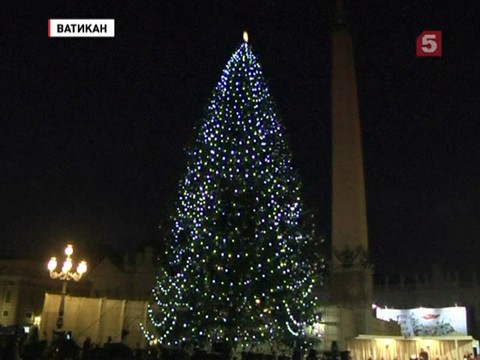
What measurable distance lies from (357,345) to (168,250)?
10698 millimetres

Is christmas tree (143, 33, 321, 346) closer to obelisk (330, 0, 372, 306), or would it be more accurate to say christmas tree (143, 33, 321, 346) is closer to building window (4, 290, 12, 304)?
obelisk (330, 0, 372, 306)

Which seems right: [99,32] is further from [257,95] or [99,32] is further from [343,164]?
[343,164]

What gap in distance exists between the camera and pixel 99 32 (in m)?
14.3

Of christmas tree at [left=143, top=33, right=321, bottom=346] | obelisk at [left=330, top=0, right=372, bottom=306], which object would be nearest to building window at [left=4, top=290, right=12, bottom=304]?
obelisk at [left=330, top=0, right=372, bottom=306]

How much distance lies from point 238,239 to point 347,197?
575 inches

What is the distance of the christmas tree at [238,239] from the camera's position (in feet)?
57.0

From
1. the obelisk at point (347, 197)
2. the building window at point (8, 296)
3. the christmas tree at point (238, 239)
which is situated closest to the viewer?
the christmas tree at point (238, 239)

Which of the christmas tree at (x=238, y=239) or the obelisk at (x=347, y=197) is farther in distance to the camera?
the obelisk at (x=347, y=197)

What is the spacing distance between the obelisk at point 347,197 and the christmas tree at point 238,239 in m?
11.6

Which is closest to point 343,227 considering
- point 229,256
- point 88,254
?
point 229,256

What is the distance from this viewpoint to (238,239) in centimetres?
1767

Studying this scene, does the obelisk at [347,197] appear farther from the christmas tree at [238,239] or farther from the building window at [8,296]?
the building window at [8,296]

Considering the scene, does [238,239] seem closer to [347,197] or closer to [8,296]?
[347,197]

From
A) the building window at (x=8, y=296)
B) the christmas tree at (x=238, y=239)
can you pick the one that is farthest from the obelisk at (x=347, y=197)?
the building window at (x=8, y=296)
